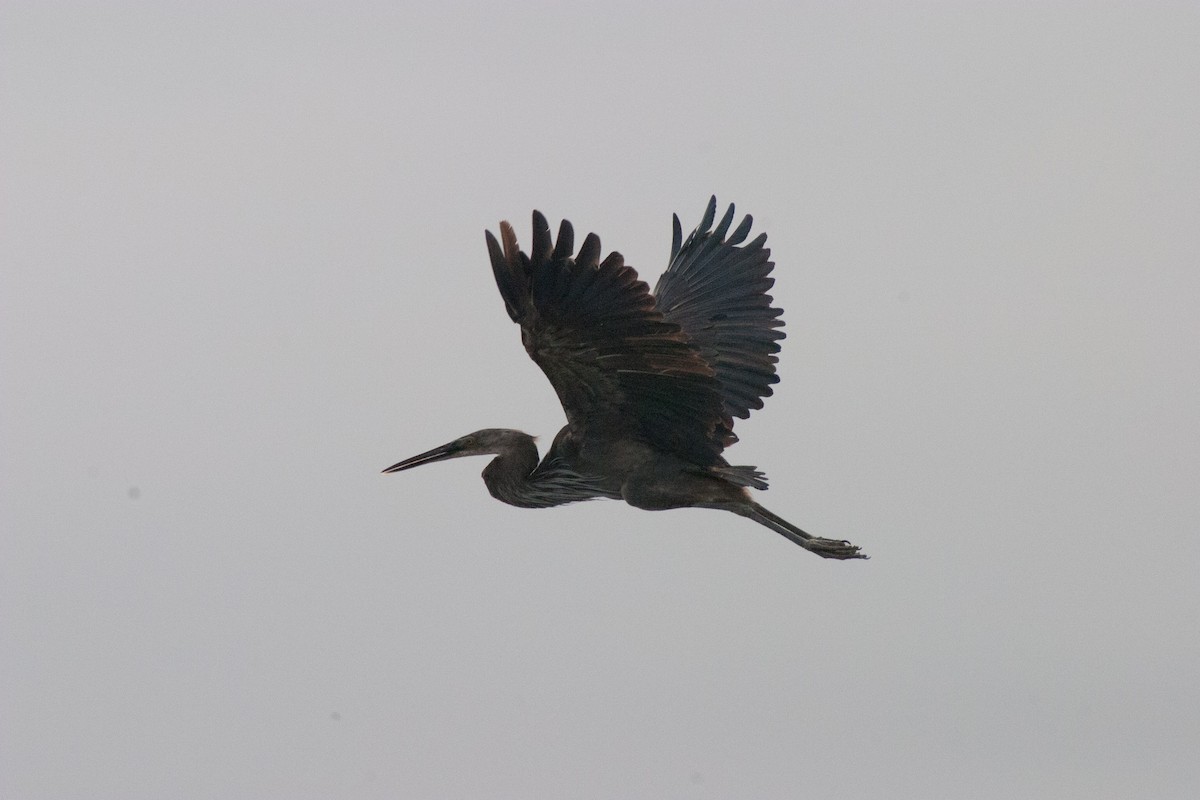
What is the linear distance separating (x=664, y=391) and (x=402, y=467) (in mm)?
3104

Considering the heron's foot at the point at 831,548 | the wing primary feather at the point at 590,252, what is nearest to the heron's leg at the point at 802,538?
the heron's foot at the point at 831,548

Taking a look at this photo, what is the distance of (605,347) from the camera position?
1352cm

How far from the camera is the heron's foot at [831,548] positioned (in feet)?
50.6

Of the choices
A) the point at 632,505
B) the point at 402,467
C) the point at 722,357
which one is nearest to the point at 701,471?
the point at 632,505

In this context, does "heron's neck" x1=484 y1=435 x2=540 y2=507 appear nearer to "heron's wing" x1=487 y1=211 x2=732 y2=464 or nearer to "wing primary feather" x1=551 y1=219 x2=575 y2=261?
"heron's wing" x1=487 y1=211 x2=732 y2=464

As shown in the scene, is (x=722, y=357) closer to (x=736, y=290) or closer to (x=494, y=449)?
(x=736, y=290)

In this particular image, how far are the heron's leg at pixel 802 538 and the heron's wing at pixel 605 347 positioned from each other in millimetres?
728

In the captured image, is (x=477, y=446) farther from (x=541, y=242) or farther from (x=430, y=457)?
(x=541, y=242)

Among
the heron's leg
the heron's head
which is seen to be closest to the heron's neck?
the heron's head

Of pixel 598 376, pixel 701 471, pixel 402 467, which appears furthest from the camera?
pixel 402 467

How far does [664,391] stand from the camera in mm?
14109

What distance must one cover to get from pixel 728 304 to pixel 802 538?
7.76 ft

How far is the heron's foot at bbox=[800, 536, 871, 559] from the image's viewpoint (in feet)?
50.6

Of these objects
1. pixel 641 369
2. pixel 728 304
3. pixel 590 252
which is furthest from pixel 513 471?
pixel 590 252
